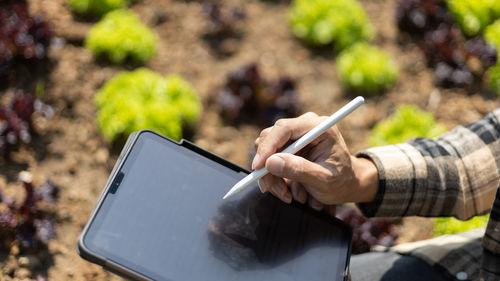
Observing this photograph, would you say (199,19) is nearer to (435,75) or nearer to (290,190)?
(435,75)

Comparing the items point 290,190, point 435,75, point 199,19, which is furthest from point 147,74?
point 435,75

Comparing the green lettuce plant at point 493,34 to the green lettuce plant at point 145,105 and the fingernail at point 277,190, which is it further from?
the fingernail at point 277,190

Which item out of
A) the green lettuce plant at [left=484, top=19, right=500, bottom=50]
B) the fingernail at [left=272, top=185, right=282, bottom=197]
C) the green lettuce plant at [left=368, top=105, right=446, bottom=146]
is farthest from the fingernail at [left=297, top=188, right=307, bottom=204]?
the green lettuce plant at [left=484, top=19, right=500, bottom=50]

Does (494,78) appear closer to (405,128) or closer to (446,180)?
(405,128)

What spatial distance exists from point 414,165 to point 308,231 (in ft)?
1.64

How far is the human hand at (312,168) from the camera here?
5.73ft

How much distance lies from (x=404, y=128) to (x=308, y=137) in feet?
6.05

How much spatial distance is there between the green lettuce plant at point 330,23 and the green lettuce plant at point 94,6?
129 centimetres

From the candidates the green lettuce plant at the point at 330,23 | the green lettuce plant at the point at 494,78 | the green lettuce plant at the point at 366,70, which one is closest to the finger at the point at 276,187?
the green lettuce plant at the point at 366,70

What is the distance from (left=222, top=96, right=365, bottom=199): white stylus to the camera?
171 centimetres

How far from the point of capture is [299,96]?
3596 millimetres

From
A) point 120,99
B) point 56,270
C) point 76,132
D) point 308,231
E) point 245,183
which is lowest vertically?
point 56,270

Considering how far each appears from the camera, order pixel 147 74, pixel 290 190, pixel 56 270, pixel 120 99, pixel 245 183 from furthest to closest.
Result: 1. pixel 147 74
2. pixel 120 99
3. pixel 56 270
4. pixel 290 190
5. pixel 245 183

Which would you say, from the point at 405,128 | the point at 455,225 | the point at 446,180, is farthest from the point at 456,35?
the point at 446,180
